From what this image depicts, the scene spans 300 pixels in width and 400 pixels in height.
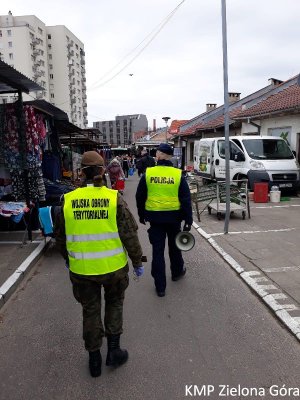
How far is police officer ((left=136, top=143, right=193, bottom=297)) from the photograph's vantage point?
434 centimetres

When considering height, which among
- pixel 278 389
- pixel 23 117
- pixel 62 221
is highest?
pixel 23 117

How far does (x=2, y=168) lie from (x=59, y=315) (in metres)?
4.24

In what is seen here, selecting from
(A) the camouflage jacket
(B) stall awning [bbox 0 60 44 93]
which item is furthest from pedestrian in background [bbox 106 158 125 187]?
(A) the camouflage jacket

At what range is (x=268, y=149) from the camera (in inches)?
489

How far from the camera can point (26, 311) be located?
13.3 feet

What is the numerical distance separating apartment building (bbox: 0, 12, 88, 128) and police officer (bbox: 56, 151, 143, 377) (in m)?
70.8

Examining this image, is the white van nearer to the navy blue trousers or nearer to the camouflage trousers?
the navy blue trousers

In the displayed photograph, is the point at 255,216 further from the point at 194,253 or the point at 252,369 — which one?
the point at 252,369

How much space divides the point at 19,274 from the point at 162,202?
2349 mm

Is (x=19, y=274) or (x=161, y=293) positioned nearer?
(x=161, y=293)

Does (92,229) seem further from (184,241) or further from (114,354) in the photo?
(184,241)

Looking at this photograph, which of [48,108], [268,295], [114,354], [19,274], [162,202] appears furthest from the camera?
[48,108]

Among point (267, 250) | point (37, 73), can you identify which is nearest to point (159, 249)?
point (267, 250)

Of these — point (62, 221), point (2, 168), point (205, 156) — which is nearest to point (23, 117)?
point (2, 168)
